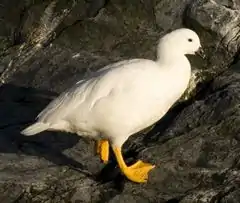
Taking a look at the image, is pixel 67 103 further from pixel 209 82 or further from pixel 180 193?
pixel 209 82

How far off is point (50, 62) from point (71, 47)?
459 mm

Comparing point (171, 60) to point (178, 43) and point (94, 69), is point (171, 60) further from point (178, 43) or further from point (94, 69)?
point (94, 69)

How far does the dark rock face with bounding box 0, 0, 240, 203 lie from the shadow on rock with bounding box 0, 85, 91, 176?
0.04 feet

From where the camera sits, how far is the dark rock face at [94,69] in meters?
6.61

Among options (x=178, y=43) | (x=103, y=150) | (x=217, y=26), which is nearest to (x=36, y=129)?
(x=103, y=150)

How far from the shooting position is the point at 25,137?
8039mm

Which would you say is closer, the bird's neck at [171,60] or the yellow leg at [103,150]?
the bird's neck at [171,60]

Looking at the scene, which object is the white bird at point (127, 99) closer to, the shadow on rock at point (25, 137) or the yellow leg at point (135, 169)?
the yellow leg at point (135, 169)

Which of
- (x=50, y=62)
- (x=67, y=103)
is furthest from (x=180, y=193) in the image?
(x=50, y=62)

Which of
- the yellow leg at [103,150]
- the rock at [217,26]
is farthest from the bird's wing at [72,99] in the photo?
the rock at [217,26]

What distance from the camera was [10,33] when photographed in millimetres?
11203

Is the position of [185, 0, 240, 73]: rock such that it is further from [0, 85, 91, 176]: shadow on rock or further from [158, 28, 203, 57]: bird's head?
[158, 28, 203, 57]: bird's head

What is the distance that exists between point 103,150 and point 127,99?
3.34 ft

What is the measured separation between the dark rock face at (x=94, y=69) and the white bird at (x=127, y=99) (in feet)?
1.29
